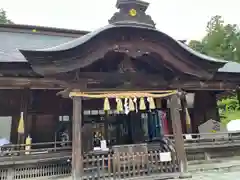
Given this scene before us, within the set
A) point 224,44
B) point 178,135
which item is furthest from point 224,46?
point 178,135

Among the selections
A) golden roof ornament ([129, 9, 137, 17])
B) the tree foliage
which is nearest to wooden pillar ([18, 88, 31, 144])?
golden roof ornament ([129, 9, 137, 17])

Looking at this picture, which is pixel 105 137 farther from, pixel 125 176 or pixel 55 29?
pixel 55 29

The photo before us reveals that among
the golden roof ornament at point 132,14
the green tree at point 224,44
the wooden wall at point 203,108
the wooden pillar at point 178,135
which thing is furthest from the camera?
the green tree at point 224,44

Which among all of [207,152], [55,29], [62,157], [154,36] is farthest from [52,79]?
[55,29]

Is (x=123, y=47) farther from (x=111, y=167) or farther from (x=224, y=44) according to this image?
(x=224, y=44)

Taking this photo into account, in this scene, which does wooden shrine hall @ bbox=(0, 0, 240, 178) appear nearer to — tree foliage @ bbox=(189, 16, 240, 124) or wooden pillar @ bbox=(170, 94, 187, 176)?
wooden pillar @ bbox=(170, 94, 187, 176)

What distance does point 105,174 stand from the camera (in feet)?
20.5

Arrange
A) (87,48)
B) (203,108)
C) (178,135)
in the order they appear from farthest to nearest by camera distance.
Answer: (203,108), (178,135), (87,48)

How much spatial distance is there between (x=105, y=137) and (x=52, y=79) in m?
4.25

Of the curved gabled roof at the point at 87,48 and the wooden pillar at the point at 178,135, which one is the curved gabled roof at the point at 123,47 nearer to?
the curved gabled roof at the point at 87,48

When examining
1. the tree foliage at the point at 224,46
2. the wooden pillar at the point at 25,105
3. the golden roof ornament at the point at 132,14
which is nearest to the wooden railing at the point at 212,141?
the golden roof ornament at the point at 132,14

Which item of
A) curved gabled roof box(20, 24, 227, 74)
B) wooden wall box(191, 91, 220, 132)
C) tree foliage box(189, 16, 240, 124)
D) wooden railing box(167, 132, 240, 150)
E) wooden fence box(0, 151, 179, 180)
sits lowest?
wooden fence box(0, 151, 179, 180)

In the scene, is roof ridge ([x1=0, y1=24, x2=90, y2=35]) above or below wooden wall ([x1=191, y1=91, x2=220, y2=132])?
above

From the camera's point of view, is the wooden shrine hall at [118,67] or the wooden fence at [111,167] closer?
the wooden shrine hall at [118,67]
